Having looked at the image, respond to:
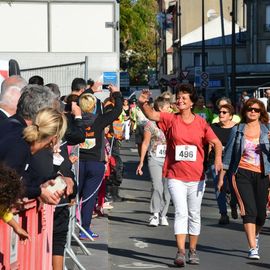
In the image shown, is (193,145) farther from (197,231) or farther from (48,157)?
(48,157)

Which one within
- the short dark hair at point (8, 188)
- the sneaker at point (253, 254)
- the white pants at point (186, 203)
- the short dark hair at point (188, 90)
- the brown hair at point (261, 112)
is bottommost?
the sneaker at point (253, 254)

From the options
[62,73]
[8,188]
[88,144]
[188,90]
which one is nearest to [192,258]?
[188,90]

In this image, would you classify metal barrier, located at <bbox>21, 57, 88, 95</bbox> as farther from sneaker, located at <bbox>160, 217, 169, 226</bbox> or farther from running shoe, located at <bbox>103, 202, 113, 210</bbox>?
sneaker, located at <bbox>160, 217, 169, 226</bbox>

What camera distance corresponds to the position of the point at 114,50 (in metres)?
21.5

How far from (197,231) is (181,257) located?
1.35ft

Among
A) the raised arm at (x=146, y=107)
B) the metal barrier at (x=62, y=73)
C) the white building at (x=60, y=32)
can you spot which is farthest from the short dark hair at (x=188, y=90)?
the white building at (x=60, y=32)

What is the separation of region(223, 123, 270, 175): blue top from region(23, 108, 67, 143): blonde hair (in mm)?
4752

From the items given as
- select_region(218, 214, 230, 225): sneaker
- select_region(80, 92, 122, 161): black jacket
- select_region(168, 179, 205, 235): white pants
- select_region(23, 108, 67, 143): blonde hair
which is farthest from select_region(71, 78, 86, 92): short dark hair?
select_region(23, 108, 67, 143): blonde hair

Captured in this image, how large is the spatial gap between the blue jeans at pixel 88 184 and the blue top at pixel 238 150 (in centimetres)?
189

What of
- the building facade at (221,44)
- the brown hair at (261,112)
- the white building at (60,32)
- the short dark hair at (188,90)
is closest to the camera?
the short dark hair at (188,90)

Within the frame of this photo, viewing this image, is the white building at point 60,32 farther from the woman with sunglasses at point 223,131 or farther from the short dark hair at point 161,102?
the woman with sunglasses at point 223,131

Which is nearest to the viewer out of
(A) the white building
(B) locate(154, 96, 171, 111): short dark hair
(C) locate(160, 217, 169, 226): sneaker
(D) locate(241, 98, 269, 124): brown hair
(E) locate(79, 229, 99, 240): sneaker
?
(D) locate(241, 98, 269, 124): brown hair

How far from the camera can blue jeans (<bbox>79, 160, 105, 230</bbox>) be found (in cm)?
1297

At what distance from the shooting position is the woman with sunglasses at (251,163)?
11859 mm
